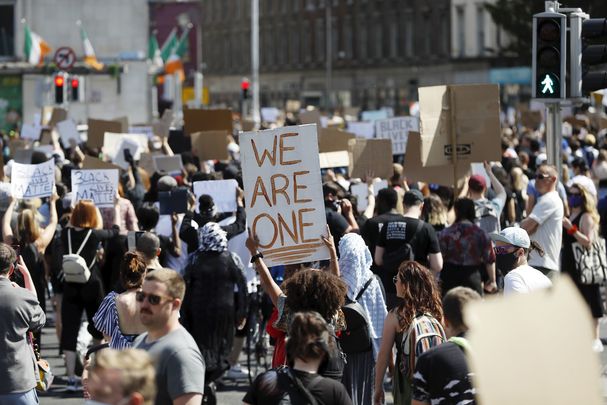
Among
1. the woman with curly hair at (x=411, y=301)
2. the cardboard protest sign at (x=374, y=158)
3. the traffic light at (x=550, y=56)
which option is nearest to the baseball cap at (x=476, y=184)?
the traffic light at (x=550, y=56)

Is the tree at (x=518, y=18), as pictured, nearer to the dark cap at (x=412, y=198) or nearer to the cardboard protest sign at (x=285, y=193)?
the dark cap at (x=412, y=198)

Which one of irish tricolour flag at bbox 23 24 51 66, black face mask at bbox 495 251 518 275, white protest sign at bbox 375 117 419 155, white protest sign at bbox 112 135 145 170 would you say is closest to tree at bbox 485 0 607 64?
irish tricolour flag at bbox 23 24 51 66

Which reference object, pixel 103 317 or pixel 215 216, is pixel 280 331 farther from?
pixel 215 216

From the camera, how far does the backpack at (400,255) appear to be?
10836mm

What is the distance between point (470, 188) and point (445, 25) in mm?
71134

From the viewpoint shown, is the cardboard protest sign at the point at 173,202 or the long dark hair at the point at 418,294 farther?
Answer: the cardboard protest sign at the point at 173,202

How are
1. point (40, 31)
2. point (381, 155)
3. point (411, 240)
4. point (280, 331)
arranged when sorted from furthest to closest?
point (40, 31)
point (381, 155)
point (411, 240)
point (280, 331)

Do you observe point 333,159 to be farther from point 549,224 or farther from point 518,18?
point 518,18

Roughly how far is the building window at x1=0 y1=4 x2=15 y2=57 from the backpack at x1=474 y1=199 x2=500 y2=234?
38.4m

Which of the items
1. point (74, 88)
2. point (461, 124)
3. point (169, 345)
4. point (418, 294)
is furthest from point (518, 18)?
point (169, 345)

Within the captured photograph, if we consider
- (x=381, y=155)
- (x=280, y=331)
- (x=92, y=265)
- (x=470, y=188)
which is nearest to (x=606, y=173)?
(x=381, y=155)

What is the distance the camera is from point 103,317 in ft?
25.9

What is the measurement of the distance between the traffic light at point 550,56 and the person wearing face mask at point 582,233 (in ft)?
3.65

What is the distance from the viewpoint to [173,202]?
12.7m
